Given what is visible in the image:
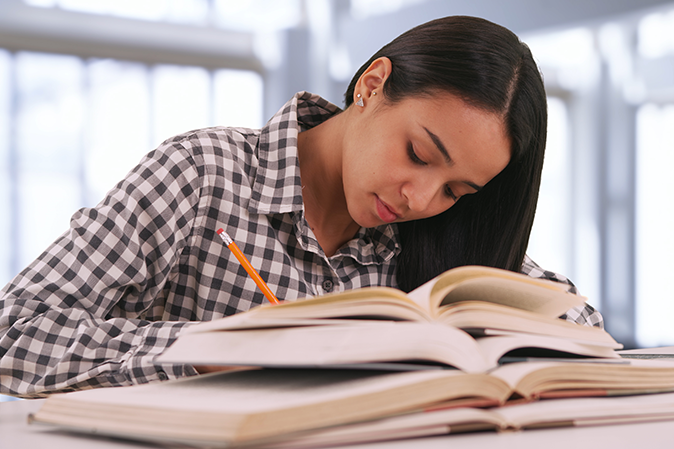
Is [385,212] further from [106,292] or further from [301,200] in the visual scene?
[106,292]

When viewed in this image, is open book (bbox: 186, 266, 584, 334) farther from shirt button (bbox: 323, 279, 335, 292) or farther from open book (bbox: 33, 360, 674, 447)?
shirt button (bbox: 323, 279, 335, 292)

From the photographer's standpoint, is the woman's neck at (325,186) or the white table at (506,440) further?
the woman's neck at (325,186)

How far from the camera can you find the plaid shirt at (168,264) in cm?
66

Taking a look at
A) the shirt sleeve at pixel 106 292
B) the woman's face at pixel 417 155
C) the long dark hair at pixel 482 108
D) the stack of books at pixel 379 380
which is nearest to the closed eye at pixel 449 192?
the woman's face at pixel 417 155

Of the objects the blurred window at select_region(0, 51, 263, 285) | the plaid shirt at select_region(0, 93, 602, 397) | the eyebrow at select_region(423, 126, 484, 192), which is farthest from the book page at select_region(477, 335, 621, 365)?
the blurred window at select_region(0, 51, 263, 285)

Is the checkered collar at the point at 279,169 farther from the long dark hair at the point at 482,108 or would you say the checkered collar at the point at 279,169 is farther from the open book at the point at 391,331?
the open book at the point at 391,331

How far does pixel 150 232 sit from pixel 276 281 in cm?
21

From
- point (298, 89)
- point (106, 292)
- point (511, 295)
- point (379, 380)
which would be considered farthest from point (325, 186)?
point (298, 89)

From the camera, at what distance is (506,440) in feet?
1.18

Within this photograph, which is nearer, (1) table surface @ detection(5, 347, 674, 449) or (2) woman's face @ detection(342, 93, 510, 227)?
(1) table surface @ detection(5, 347, 674, 449)

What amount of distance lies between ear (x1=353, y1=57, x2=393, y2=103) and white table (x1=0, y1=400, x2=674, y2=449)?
69cm

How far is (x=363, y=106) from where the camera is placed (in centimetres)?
102

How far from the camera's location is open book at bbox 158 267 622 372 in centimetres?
37


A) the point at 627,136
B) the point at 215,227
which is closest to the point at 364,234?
the point at 215,227
